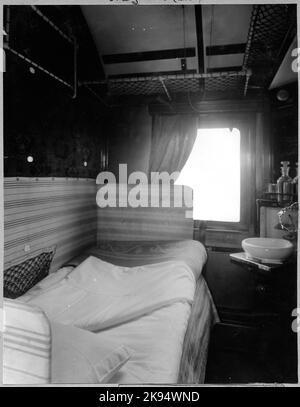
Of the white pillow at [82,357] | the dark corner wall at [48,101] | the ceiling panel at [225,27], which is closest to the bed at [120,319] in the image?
the white pillow at [82,357]

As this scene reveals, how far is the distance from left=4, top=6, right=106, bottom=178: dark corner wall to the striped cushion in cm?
62

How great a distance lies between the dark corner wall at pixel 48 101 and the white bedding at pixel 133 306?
2.83 feet

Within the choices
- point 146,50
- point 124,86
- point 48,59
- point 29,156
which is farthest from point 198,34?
point 29,156

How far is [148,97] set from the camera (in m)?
3.96

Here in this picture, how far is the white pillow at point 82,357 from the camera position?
1031 millimetres

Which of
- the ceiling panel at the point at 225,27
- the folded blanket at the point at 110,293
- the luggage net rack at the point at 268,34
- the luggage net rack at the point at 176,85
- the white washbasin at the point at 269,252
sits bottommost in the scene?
the folded blanket at the point at 110,293

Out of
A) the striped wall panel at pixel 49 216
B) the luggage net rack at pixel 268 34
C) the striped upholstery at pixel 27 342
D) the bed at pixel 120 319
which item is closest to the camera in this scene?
the striped upholstery at pixel 27 342

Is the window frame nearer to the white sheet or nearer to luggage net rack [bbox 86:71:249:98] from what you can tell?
luggage net rack [bbox 86:71:249:98]

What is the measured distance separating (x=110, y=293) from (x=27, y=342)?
1.17 metres

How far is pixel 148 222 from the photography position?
11.0ft

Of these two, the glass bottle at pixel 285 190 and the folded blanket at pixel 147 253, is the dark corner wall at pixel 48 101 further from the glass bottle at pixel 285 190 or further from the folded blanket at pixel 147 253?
the glass bottle at pixel 285 190

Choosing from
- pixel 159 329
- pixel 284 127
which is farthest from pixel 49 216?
pixel 284 127

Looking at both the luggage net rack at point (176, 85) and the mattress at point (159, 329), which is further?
the luggage net rack at point (176, 85)
